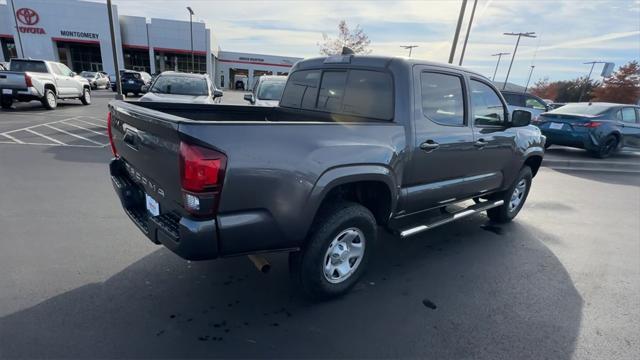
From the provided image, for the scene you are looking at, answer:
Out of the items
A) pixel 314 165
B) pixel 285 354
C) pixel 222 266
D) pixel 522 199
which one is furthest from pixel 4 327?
pixel 522 199

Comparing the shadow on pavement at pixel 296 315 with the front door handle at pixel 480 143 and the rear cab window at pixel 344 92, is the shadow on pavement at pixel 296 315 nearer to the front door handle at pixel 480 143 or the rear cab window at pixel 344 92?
the front door handle at pixel 480 143

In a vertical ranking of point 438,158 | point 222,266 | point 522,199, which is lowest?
point 222,266

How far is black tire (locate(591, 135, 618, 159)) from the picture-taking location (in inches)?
409

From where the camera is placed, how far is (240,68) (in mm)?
56219

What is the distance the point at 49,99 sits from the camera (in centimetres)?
1301

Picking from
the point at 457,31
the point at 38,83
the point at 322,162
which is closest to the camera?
the point at 322,162

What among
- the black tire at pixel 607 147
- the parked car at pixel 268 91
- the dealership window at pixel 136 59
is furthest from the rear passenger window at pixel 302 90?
the dealership window at pixel 136 59

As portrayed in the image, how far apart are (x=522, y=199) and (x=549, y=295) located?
7.50 ft

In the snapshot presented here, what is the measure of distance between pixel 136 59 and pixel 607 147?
50.1 meters

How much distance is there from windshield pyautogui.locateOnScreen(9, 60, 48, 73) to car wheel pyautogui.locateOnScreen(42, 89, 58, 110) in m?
0.86

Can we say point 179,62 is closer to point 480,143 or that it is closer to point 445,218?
point 480,143

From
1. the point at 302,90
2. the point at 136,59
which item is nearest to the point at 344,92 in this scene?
the point at 302,90

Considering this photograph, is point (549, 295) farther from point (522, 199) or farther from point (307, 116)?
point (307, 116)

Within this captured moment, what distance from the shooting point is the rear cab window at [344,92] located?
3.19 meters
